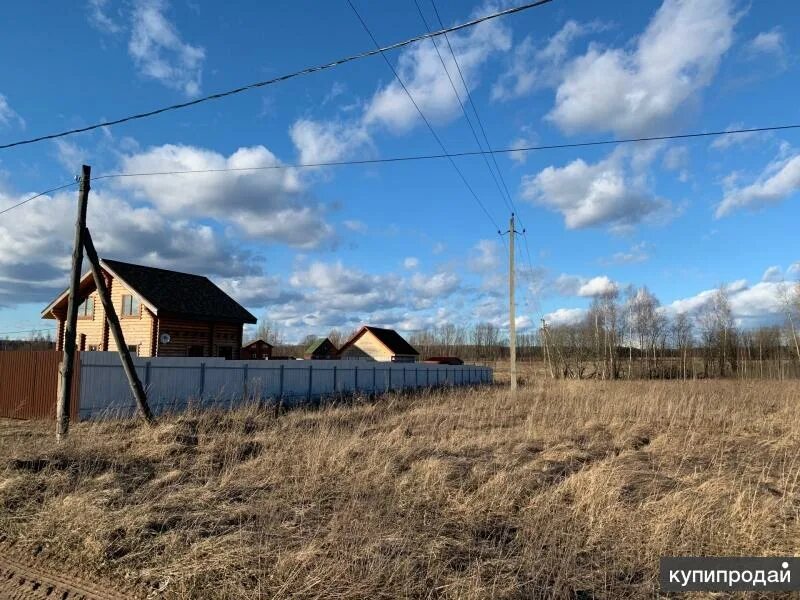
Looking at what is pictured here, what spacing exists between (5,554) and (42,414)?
39.8ft

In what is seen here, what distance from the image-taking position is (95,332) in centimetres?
2775

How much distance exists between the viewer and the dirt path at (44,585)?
4180 mm

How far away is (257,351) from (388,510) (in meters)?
29.7

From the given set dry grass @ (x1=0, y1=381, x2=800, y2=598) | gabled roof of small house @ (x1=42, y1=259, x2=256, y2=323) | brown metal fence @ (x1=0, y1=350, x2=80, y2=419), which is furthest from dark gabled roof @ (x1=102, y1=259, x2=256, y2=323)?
dry grass @ (x1=0, y1=381, x2=800, y2=598)

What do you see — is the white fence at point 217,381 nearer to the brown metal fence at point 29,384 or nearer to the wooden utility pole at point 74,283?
the brown metal fence at point 29,384

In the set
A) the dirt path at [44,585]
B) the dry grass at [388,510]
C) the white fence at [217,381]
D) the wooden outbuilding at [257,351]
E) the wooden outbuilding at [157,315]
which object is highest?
the wooden outbuilding at [157,315]

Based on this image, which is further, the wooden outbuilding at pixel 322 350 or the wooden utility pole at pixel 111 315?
the wooden outbuilding at pixel 322 350

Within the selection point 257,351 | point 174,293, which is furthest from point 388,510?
point 257,351

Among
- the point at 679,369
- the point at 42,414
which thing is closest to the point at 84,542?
the point at 42,414

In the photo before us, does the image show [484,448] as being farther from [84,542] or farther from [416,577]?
[84,542]

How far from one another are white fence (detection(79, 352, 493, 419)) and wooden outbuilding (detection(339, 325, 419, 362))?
812 inches

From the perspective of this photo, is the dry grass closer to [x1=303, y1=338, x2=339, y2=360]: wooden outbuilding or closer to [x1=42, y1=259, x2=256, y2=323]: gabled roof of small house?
[x1=42, y1=259, x2=256, y2=323]: gabled roof of small house

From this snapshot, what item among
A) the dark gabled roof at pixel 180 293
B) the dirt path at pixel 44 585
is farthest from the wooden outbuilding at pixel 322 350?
the dirt path at pixel 44 585

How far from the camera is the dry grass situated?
14.1 ft
